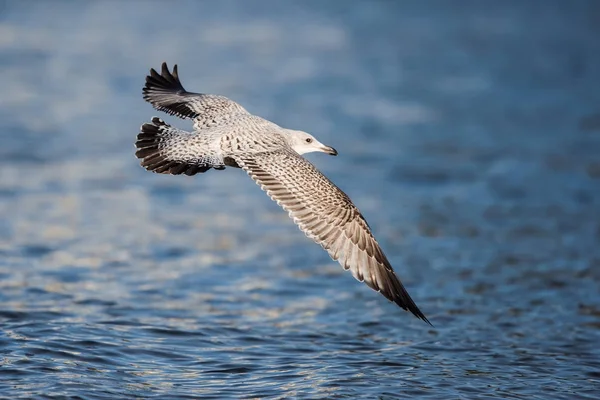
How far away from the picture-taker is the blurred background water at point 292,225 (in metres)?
8.34

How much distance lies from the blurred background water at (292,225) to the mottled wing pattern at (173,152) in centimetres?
145

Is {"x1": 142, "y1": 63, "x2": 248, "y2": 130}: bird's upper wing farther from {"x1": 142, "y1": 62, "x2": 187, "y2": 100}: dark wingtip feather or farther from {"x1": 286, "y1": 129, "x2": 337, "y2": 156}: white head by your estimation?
{"x1": 286, "y1": 129, "x2": 337, "y2": 156}: white head

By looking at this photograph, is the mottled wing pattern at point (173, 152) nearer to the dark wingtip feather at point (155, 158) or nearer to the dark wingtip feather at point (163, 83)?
the dark wingtip feather at point (155, 158)

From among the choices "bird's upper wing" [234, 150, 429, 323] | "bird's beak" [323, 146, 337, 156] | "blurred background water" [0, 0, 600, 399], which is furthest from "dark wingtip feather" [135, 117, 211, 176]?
"blurred background water" [0, 0, 600, 399]

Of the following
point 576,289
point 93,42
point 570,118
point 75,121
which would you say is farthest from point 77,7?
point 576,289

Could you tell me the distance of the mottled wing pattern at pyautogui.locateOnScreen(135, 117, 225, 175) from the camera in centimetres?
792

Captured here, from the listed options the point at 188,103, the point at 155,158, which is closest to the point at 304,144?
the point at 188,103

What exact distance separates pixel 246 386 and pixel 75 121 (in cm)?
821

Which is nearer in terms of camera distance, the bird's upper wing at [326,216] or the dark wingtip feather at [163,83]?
the bird's upper wing at [326,216]

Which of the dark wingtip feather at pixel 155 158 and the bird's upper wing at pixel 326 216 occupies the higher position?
the dark wingtip feather at pixel 155 158

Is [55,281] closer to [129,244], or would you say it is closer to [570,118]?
[129,244]

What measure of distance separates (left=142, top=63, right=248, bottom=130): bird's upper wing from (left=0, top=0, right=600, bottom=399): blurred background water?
67.5 inches

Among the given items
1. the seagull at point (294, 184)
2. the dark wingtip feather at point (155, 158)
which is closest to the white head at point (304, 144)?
the seagull at point (294, 184)

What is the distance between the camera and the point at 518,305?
10.1m
